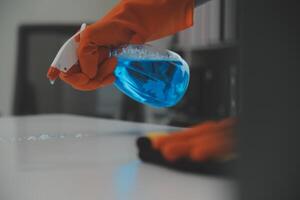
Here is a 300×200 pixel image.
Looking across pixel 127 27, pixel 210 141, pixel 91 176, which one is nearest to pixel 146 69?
pixel 127 27

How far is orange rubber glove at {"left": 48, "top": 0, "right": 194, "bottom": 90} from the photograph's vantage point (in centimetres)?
60

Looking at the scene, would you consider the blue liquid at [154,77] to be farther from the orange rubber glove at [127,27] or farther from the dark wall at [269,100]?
the dark wall at [269,100]

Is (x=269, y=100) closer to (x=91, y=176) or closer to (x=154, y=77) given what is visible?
(x=91, y=176)

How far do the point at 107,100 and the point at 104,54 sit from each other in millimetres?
1587

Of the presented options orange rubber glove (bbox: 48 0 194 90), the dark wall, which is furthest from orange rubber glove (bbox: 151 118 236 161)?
orange rubber glove (bbox: 48 0 194 90)

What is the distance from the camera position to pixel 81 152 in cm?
63

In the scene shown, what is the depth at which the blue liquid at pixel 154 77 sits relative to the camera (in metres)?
0.72

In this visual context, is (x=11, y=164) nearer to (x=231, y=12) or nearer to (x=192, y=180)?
(x=192, y=180)

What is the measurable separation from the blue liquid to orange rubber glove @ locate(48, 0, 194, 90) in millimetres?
47

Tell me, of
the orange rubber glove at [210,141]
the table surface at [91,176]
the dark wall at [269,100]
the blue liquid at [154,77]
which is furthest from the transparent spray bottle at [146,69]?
the dark wall at [269,100]

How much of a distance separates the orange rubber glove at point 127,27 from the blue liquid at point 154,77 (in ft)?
0.15

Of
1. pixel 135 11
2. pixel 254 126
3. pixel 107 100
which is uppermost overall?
pixel 135 11

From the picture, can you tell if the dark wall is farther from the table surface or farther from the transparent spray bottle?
the transparent spray bottle

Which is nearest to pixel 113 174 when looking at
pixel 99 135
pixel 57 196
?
pixel 57 196
